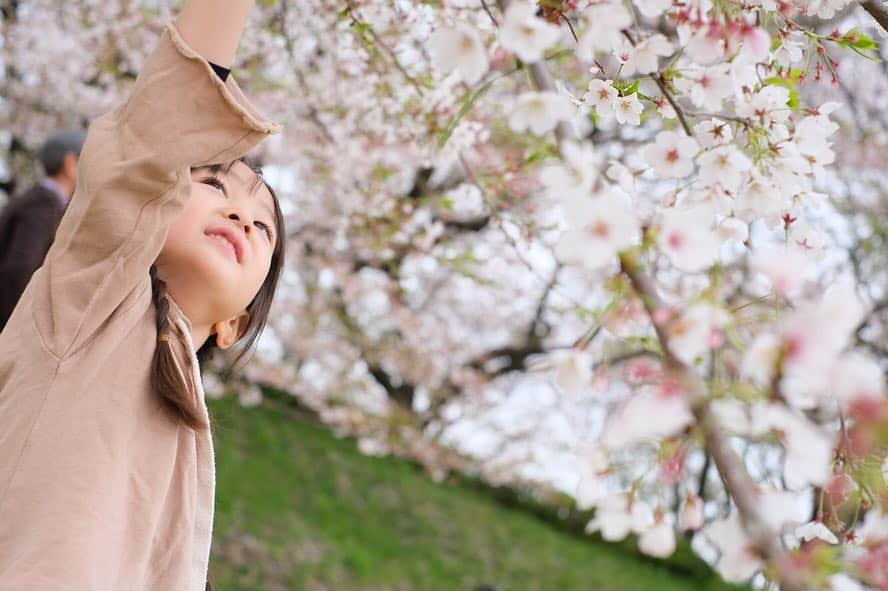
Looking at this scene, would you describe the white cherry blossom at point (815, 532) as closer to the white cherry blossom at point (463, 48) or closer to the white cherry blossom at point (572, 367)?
the white cherry blossom at point (572, 367)

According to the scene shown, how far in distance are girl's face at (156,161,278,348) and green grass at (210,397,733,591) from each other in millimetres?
2769

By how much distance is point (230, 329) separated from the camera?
163 centimetres

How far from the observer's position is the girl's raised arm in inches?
44.6

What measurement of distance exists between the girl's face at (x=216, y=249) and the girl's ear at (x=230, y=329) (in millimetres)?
78

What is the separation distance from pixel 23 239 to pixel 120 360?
1705 millimetres

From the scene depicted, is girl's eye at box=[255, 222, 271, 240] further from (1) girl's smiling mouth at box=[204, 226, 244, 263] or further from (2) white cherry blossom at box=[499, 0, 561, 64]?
(2) white cherry blossom at box=[499, 0, 561, 64]

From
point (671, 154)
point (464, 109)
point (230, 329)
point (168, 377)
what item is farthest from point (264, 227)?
point (671, 154)

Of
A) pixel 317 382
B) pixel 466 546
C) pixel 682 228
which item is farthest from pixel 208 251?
pixel 317 382

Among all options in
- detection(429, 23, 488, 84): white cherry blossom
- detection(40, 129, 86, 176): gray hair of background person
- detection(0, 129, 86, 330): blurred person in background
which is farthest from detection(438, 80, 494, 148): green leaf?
detection(40, 129, 86, 176): gray hair of background person

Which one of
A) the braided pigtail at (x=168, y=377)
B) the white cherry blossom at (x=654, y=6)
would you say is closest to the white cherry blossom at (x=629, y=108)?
the white cherry blossom at (x=654, y=6)

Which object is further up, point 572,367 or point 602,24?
point 602,24

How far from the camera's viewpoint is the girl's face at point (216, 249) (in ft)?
4.44

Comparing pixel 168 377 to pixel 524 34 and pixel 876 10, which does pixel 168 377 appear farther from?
pixel 876 10

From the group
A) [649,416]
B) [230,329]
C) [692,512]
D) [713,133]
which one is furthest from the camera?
[230,329]
